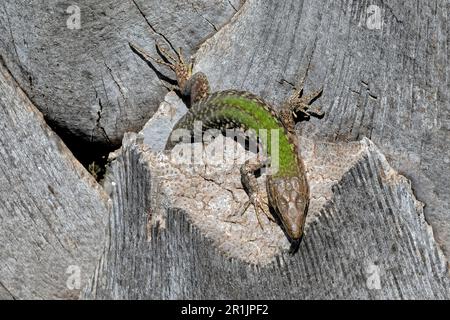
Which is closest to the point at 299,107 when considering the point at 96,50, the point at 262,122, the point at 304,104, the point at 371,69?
the point at 304,104

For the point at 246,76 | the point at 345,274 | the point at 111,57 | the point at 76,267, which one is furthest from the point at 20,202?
the point at 345,274

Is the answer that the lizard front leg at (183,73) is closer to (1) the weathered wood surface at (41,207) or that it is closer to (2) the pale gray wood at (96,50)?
(2) the pale gray wood at (96,50)

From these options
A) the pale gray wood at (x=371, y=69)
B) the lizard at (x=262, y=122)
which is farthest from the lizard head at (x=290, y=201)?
the pale gray wood at (x=371, y=69)

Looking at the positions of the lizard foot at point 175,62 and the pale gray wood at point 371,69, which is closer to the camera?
the pale gray wood at point 371,69

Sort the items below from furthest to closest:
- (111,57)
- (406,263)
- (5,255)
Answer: (5,255) < (111,57) < (406,263)

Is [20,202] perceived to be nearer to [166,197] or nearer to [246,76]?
[166,197]

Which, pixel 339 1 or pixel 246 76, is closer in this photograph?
pixel 339 1
